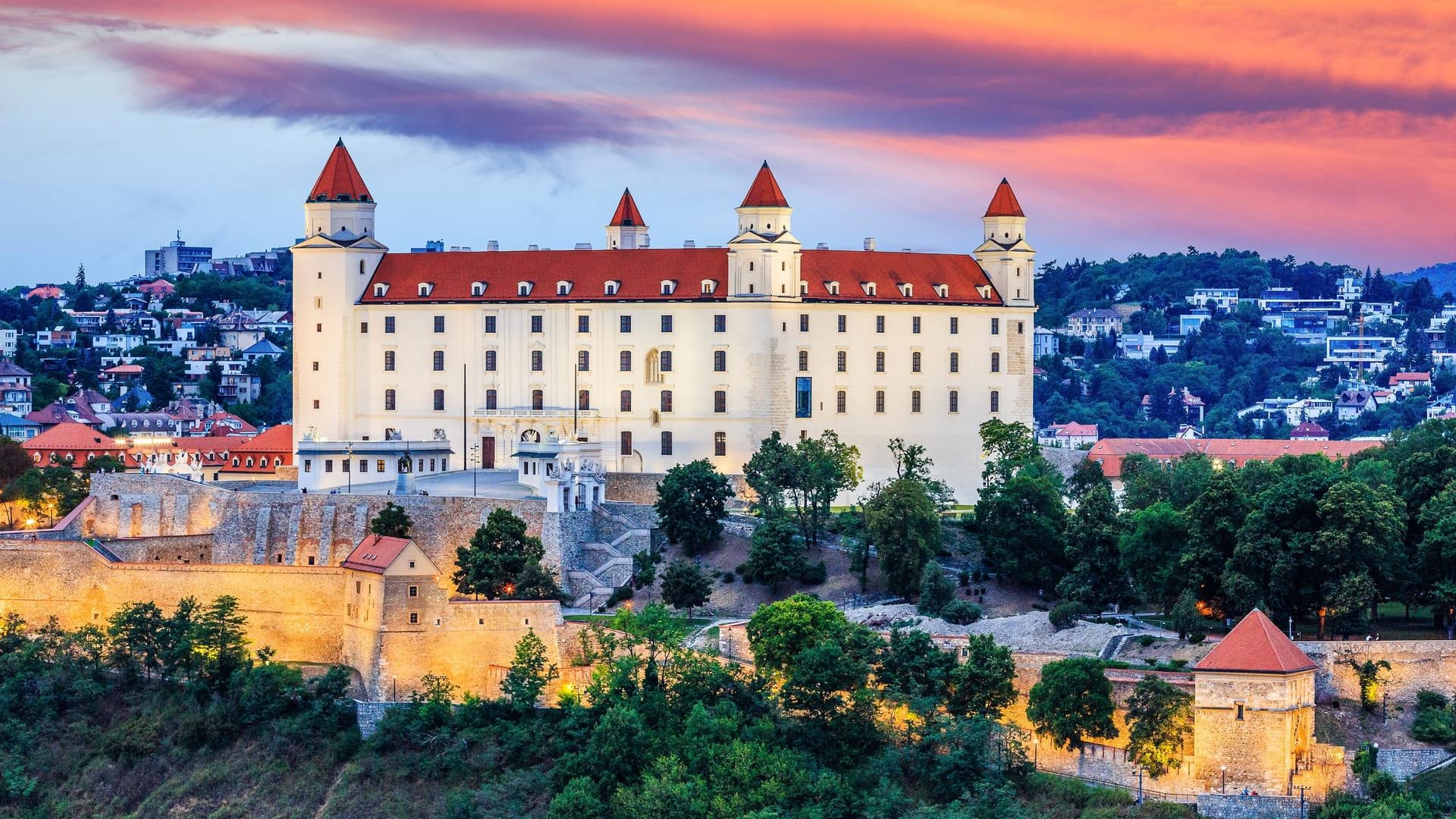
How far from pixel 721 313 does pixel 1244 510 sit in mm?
21638

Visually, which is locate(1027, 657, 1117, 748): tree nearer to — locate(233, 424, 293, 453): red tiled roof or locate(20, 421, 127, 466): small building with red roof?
locate(233, 424, 293, 453): red tiled roof

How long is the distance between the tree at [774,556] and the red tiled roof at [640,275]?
39.7ft

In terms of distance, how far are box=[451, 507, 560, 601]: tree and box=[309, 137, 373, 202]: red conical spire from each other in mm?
17078

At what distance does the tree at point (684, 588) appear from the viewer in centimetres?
5912

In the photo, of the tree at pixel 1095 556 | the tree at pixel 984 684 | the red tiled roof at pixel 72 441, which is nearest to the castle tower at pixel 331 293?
the red tiled roof at pixel 72 441

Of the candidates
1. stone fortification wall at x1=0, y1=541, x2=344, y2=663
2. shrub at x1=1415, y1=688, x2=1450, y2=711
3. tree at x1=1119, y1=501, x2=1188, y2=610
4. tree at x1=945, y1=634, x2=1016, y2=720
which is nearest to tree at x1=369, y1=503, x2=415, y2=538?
stone fortification wall at x1=0, y1=541, x2=344, y2=663

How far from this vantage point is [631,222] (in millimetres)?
77562

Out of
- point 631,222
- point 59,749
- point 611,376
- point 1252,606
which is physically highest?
point 631,222

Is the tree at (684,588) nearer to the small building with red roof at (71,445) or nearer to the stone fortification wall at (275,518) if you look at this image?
the stone fortification wall at (275,518)

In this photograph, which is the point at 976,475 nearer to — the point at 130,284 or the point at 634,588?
the point at 634,588

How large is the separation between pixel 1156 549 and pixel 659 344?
20.9 metres

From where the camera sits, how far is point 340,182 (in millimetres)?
73875

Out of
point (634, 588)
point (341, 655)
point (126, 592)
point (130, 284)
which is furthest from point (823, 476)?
point (130, 284)

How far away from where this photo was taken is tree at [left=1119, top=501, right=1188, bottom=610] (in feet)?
178
